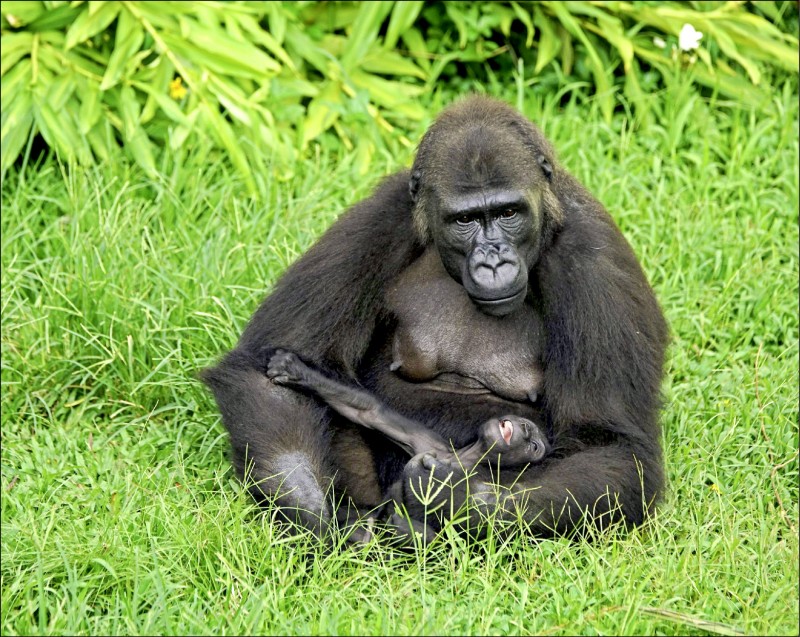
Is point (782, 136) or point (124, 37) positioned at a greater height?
point (124, 37)

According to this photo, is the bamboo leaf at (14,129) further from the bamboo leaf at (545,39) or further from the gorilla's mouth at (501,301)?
the gorilla's mouth at (501,301)

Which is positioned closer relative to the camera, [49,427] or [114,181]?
[49,427]

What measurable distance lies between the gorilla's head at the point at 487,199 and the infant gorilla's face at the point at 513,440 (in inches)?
15.4

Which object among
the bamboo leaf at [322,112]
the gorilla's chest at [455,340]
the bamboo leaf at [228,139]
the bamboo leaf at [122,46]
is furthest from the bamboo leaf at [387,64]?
the gorilla's chest at [455,340]

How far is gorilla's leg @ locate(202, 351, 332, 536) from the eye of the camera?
4.33 meters

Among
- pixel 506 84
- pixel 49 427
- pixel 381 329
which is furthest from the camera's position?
pixel 506 84

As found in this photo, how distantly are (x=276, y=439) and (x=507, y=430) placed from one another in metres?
0.81

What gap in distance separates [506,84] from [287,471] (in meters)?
3.70

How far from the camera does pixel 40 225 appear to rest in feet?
20.5

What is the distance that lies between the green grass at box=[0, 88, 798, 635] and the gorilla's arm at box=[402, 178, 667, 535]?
0.45 feet

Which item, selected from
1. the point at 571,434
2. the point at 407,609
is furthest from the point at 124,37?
the point at 407,609

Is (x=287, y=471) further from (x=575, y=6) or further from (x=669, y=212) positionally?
(x=575, y=6)

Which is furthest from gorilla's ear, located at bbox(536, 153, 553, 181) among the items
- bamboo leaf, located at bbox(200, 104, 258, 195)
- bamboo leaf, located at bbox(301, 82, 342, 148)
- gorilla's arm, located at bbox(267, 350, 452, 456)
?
bamboo leaf, located at bbox(301, 82, 342, 148)

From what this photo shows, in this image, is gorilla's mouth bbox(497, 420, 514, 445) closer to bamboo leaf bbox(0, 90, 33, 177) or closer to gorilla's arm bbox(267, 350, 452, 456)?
gorilla's arm bbox(267, 350, 452, 456)
